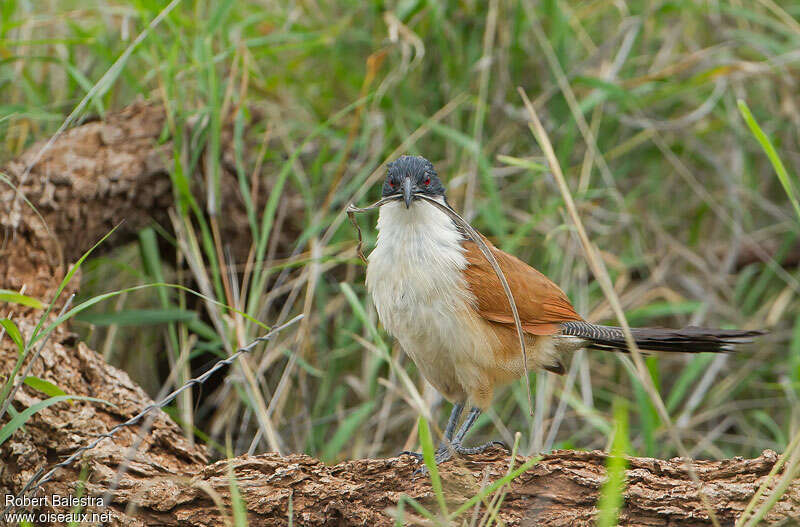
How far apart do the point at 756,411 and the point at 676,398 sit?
611 mm

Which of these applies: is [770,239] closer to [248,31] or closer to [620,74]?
[620,74]

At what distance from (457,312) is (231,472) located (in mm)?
1025

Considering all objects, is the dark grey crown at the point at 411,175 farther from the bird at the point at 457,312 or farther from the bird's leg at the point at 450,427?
the bird's leg at the point at 450,427

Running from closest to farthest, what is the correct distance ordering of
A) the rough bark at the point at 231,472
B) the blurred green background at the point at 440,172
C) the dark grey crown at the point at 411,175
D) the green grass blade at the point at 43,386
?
1. the rough bark at the point at 231,472
2. the green grass blade at the point at 43,386
3. the dark grey crown at the point at 411,175
4. the blurred green background at the point at 440,172

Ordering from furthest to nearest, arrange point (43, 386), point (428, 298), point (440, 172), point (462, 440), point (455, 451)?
point (440, 172) → point (462, 440) → point (428, 298) → point (455, 451) → point (43, 386)

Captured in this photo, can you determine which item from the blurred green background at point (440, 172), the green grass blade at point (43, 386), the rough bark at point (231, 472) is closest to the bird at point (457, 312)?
the rough bark at point (231, 472)

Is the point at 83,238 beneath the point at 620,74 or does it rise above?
beneath

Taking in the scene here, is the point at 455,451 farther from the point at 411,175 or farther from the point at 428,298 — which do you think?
the point at 411,175

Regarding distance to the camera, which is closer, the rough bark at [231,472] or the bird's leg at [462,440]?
the rough bark at [231,472]

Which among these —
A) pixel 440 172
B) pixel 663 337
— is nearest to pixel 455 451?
pixel 663 337

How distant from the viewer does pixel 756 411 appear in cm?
353

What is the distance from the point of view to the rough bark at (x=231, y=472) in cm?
179

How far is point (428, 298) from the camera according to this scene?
2.35 metres

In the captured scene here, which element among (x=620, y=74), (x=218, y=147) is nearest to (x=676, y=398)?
(x=620, y=74)
